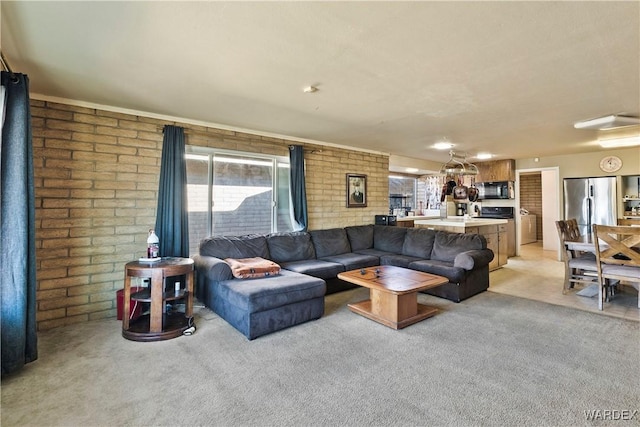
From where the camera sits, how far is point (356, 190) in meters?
5.70

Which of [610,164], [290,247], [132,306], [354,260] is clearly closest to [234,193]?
[290,247]

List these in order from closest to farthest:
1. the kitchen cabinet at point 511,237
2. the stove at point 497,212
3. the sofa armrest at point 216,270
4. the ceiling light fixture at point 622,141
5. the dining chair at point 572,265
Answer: the sofa armrest at point 216,270 < the dining chair at point 572,265 < the ceiling light fixture at point 622,141 < the kitchen cabinet at point 511,237 < the stove at point 497,212

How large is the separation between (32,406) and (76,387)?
218 mm

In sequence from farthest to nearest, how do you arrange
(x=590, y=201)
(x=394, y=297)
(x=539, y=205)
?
1. (x=539, y=205)
2. (x=590, y=201)
3. (x=394, y=297)

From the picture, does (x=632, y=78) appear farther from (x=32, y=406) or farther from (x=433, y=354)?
(x=32, y=406)

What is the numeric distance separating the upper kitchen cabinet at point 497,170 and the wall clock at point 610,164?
152 cm

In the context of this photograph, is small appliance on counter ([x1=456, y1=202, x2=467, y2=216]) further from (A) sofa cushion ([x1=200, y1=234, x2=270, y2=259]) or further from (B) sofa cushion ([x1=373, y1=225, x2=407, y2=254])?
(A) sofa cushion ([x1=200, y1=234, x2=270, y2=259])

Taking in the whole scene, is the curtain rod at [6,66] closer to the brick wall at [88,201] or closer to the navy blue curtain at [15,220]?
the navy blue curtain at [15,220]

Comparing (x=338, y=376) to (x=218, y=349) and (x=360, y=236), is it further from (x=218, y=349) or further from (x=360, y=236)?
(x=360, y=236)

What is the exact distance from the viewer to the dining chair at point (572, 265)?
3.80 meters

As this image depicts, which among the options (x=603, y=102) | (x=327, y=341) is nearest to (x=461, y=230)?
(x=603, y=102)

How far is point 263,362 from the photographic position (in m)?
2.32

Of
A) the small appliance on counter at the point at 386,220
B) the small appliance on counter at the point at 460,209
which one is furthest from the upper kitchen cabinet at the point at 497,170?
the small appliance on counter at the point at 386,220

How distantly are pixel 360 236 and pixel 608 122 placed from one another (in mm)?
3556
